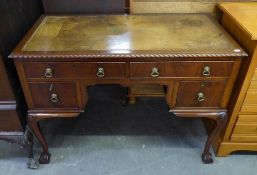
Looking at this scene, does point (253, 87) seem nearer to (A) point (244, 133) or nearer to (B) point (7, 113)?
(A) point (244, 133)

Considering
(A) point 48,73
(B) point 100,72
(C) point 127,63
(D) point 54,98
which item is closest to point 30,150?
(D) point 54,98

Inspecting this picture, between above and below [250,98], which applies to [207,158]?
→ below

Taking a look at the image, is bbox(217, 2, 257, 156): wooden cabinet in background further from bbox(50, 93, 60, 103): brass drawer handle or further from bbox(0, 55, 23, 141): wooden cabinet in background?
bbox(0, 55, 23, 141): wooden cabinet in background

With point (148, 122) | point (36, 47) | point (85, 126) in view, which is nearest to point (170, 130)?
point (148, 122)

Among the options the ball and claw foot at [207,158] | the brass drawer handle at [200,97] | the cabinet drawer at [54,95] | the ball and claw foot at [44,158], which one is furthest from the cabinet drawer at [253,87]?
the ball and claw foot at [44,158]

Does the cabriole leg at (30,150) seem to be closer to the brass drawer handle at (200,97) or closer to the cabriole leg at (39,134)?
the cabriole leg at (39,134)

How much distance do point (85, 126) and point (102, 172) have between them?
16.4 inches

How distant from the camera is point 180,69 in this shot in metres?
1.09

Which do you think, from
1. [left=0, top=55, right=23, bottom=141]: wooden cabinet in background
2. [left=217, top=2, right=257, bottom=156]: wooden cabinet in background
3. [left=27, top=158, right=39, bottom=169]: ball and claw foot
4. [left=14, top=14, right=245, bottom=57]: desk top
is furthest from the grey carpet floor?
[left=14, top=14, right=245, bottom=57]: desk top

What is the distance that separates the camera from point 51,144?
63.0 inches

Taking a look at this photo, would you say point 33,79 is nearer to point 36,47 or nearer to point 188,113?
point 36,47

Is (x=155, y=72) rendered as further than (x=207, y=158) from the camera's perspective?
No

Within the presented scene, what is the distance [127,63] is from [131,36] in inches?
7.7

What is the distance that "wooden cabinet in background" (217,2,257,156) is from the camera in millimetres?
1136
